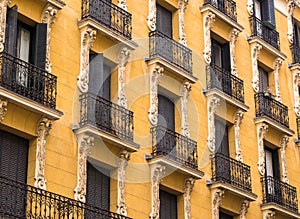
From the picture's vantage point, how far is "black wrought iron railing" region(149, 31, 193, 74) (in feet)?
83.5

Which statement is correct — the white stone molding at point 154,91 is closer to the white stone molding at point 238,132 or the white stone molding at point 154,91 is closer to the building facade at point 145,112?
the building facade at point 145,112

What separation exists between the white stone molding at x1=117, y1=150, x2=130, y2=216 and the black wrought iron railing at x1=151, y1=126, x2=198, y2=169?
4.74 feet

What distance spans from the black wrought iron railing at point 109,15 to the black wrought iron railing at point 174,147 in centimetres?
340

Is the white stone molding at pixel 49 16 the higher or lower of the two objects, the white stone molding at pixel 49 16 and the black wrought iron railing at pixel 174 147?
the higher

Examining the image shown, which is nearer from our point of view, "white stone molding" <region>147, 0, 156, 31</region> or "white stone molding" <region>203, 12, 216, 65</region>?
"white stone molding" <region>147, 0, 156, 31</region>

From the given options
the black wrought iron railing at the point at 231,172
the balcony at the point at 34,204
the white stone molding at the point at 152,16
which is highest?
the white stone molding at the point at 152,16

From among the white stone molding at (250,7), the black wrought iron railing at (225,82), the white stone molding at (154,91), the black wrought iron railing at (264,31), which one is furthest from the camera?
the white stone molding at (250,7)

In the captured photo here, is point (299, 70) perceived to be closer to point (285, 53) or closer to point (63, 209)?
point (285, 53)

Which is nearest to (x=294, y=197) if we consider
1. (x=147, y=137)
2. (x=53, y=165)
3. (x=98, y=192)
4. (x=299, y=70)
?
(x=299, y=70)

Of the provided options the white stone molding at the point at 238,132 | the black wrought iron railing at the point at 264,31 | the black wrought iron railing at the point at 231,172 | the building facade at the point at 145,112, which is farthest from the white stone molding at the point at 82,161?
the black wrought iron railing at the point at 264,31

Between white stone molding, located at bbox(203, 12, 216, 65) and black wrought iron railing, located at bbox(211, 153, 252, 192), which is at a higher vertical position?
white stone molding, located at bbox(203, 12, 216, 65)

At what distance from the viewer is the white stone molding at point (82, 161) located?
2122cm

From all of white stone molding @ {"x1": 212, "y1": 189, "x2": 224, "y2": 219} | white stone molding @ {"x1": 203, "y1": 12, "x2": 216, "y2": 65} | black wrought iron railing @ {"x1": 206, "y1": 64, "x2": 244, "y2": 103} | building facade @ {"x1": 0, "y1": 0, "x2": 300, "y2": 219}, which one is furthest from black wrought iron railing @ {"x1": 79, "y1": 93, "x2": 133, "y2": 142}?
white stone molding @ {"x1": 203, "y1": 12, "x2": 216, "y2": 65}

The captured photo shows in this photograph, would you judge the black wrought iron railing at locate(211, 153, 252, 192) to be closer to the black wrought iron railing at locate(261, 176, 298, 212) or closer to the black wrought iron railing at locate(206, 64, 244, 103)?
the black wrought iron railing at locate(261, 176, 298, 212)
